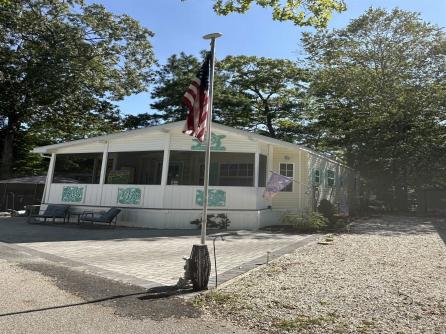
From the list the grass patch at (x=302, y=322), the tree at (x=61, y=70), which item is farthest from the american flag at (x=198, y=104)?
the tree at (x=61, y=70)

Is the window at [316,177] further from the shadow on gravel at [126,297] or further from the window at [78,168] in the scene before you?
the shadow on gravel at [126,297]

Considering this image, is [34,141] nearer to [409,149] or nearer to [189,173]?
[189,173]

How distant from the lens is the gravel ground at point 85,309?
4148 millimetres

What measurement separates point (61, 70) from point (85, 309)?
24.0 metres

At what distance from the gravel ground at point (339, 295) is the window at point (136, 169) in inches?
335

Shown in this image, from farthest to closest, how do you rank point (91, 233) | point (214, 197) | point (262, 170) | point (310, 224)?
point (262, 170) → point (214, 197) → point (310, 224) → point (91, 233)

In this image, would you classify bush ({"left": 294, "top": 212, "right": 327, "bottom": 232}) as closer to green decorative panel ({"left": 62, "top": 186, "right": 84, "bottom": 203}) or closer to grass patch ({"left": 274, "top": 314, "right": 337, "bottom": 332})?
green decorative panel ({"left": 62, "top": 186, "right": 84, "bottom": 203})

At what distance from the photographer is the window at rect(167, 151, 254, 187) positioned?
617 inches

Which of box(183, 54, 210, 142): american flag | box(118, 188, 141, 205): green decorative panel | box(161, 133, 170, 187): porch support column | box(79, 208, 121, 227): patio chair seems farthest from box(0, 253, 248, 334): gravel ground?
box(118, 188, 141, 205): green decorative panel

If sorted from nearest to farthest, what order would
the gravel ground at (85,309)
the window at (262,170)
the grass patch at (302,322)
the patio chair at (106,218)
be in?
the gravel ground at (85,309) → the grass patch at (302,322) → the patio chair at (106,218) → the window at (262,170)

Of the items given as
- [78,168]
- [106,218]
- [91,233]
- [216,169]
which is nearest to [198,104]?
[91,233]

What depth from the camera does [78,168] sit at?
18234 mm

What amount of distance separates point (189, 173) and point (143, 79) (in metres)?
18.0

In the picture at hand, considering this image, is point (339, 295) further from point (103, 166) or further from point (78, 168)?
point (78, 168)
